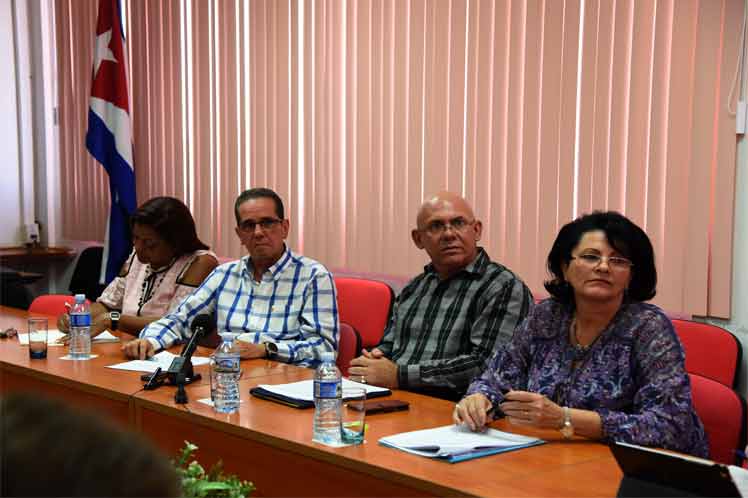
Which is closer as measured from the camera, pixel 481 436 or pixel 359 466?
pixel 359 466

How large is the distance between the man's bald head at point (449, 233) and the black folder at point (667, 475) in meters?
1.49

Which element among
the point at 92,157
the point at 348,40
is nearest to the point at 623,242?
the point at 348,40

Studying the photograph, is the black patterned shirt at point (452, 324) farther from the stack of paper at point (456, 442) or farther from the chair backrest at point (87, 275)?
the chair backrest at point (87, 275)

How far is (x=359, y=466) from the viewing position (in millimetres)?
1841

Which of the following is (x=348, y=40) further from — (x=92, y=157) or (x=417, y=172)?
(x=92, y=157)

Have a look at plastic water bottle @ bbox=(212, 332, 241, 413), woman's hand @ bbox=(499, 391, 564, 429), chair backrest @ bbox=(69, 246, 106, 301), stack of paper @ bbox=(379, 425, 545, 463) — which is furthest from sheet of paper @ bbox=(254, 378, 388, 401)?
chair backrest @ bbox=(69, 246, 106, 301)

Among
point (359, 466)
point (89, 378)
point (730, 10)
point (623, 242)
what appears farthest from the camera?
point (730, 10)

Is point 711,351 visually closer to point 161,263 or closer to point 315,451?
point 315,451

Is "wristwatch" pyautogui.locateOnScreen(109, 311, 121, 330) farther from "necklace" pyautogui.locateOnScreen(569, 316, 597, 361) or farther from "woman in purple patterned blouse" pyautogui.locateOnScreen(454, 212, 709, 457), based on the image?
"necklace" pyautogui.locateOnScreen(569, 316, 597, 361)

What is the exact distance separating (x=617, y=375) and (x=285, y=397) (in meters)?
0.93

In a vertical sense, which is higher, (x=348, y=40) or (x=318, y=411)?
(x=348, y=40)

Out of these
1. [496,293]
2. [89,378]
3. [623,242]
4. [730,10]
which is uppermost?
[730,10]

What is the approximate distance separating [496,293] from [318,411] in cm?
105

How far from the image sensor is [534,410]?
81.4 inches
